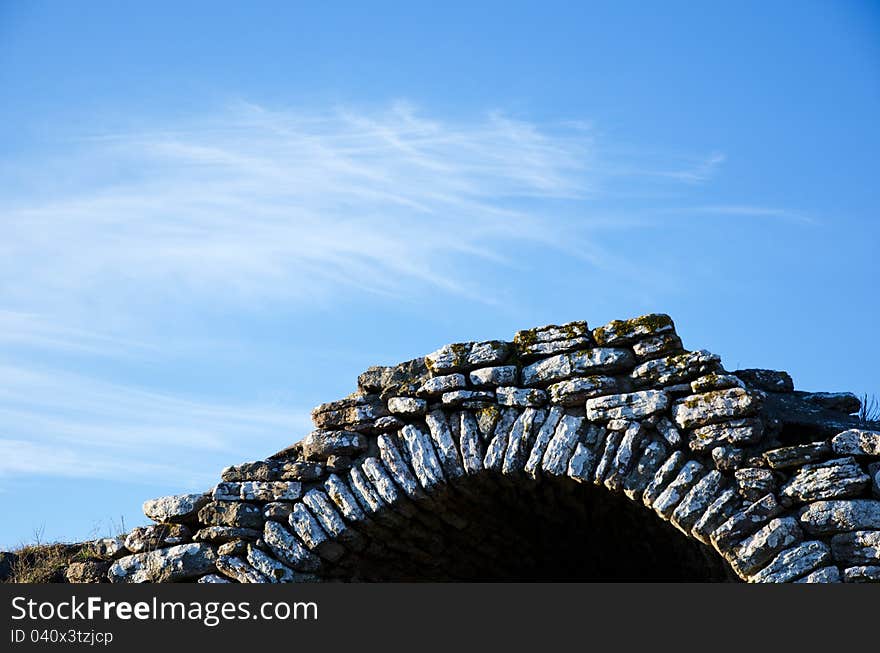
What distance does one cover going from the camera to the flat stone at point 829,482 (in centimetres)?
625

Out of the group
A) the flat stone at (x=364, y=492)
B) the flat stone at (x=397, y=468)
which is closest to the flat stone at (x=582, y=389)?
the flat stone at (x=397, y=468)

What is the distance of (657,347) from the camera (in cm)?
693

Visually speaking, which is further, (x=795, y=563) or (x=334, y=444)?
(x=334, y=444)

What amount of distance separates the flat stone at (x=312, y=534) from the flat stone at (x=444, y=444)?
93 cm

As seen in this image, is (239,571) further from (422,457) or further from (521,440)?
(521,440)

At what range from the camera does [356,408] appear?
739cm

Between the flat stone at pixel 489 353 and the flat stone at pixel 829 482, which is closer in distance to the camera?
the flat stone at pixel 829 482

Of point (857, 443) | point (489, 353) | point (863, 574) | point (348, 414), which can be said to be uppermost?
point (489, 353)

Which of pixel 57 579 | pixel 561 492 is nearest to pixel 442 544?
pixel 561 492

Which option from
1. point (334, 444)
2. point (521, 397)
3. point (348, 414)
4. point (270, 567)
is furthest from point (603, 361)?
point (270, 567)

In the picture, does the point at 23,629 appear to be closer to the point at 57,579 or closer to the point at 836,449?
the point at 57,579

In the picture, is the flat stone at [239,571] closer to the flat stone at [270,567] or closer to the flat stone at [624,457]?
the flat stone at [270,567]

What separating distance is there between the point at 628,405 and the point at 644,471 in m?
0.44

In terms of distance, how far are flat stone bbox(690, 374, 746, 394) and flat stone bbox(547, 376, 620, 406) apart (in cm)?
51
